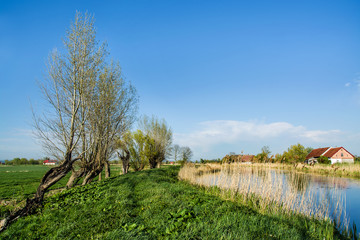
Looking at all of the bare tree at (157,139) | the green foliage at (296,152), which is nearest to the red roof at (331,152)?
the green foliage at (296,152)

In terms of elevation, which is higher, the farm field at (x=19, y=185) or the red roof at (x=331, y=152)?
A: the red roof at (x=331, y=152)

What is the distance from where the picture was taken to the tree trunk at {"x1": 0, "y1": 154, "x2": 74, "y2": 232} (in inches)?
217

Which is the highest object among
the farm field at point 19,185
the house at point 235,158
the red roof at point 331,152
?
the house at point 235,158

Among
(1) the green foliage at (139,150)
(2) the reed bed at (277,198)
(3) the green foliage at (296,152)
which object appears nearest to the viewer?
(2) the reed bed at (277,198)

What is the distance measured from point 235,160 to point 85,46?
966 cm

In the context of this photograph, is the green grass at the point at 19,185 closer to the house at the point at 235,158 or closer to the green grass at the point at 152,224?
the green grass at the point at 152,224

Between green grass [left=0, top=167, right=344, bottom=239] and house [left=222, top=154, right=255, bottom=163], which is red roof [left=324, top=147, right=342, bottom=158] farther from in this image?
green grass [left=0, top=167, right=344, bottom=239]

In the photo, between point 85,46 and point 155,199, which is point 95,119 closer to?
point 85,46

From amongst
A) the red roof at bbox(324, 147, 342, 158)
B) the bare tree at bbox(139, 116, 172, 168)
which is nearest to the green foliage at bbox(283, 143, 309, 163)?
the red roof at bbox(324, 147, 342, 158)

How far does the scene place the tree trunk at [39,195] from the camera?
5.51 metres

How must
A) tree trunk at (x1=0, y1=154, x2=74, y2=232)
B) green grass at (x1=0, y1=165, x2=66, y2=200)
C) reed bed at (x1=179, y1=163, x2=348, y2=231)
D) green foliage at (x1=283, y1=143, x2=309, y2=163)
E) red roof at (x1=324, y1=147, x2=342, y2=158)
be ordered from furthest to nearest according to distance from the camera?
red roof at (x1=324, y1=147, x2=342, y2=158), green foliage at (x1=283, y1=143, x2=309, y2=163), green grass at (x1=0, y1=165, x2=66, y2=200), reed bed at (x1=179, y1=163, x2=348, y2=231), tree trunk at (x1=0, y1=154, x2=74, y2=232)

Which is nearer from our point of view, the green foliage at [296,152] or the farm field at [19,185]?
the farm field at [19,185]

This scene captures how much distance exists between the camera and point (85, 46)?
9.46 metres

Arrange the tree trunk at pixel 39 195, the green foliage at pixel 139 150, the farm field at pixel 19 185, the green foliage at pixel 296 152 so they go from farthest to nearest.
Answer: the green foliage at pixel 296 152 → the green foliage at pixel 139 150 → the farm field at pixel 19 185 → the tree trunk at pixel 39 195
